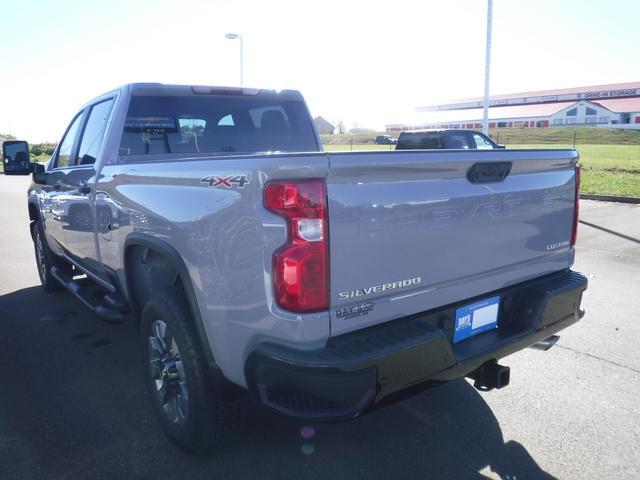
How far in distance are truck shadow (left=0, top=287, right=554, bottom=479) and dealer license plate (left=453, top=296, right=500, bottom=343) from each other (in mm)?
684

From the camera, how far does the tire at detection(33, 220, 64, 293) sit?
5.71 metres

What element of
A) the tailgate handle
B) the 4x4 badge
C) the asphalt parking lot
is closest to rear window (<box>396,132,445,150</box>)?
the asphalt parking lot

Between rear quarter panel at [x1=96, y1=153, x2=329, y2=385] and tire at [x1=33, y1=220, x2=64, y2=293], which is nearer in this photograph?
rear quarter panel at [x1=96, y1=153, x2=329, y2=385]

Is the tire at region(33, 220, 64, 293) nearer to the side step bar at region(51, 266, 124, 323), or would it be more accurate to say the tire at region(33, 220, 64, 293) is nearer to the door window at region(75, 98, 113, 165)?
the side step bar at region(51, 266, 124, 323)

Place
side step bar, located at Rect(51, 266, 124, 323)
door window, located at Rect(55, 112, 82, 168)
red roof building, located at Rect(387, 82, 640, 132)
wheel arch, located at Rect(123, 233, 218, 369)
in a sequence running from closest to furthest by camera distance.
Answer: wheel arch, located at Rect(123, 233, 218, 369)
side step bar, located at Rect(51, 266, 124, 323)
door window, located at Rect(55, 112, 82, 168)
red roof building, located at Rect(387, 82, 640, 132)

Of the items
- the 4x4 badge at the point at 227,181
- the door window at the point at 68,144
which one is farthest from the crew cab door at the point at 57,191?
the 4x4 badge at the point at 227,181

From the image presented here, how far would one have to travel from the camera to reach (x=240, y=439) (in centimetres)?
298

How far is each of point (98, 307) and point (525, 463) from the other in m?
2.93

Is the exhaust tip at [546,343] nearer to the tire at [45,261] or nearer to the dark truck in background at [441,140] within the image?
the tire at [45,261]

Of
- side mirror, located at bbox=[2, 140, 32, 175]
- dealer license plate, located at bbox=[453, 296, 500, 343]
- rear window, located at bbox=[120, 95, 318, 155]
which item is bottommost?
dealer license plate, located at bbox=[453, 296, 500, 343]

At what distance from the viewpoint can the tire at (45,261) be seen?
571 centimetres

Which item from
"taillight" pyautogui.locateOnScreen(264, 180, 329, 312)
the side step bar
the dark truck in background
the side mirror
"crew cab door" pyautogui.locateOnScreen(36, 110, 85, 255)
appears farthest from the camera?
the dark truck in background

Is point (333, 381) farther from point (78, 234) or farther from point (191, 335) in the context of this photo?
point (78, 234)

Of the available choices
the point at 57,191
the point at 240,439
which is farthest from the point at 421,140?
the point at 240,439
